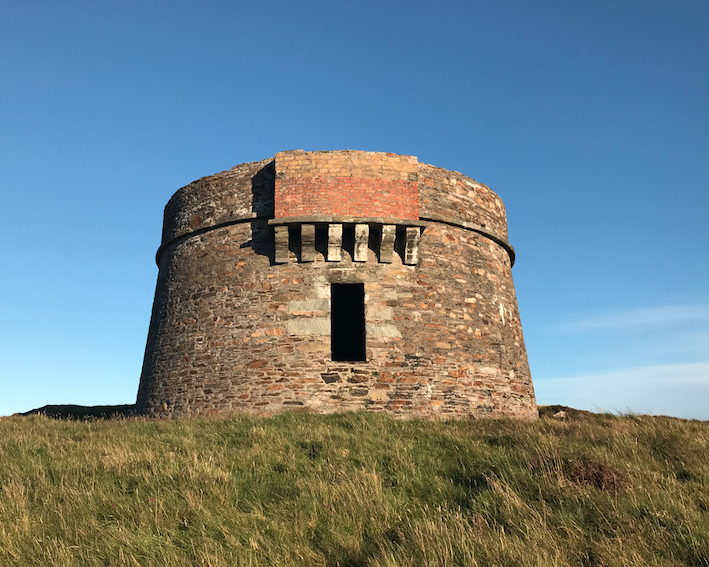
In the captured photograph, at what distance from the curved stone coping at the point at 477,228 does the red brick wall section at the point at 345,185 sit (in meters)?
0.70

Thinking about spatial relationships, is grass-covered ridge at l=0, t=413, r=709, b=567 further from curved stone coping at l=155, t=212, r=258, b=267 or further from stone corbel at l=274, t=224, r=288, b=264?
curved stone coping at l=155, t=212, r=258, b=267

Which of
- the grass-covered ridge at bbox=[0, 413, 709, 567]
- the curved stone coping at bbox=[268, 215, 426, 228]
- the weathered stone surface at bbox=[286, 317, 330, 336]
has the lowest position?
the grass-covered ridge at bbox=[0, 413, 709, 567]

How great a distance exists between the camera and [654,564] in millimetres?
3656

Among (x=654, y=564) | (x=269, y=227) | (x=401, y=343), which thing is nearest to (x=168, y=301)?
(x=269, y=227)

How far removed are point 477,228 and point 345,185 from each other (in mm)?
3549

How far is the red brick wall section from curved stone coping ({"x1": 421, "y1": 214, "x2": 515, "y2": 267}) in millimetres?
702

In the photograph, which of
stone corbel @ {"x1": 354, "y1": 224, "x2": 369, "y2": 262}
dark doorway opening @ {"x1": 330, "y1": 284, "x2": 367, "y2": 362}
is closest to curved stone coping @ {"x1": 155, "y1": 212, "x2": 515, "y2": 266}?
stone corbel @ {"x1": 354, "y1": 224, "x2": 369, "y2": 262}

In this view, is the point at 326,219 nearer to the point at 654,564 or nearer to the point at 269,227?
the point at 269,227

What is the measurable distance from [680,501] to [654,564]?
1401 millimetres

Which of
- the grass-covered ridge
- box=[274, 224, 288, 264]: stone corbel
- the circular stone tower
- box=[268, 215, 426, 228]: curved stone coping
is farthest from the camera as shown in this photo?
box=[274, 224, 288, 264]: stone corbel

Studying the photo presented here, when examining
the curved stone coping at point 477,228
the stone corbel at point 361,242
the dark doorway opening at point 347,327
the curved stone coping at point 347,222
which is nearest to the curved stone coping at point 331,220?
the curved stone coping at point 347,222

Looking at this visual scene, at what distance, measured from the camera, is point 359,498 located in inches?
204

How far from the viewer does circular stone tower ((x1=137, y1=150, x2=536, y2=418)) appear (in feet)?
34.9

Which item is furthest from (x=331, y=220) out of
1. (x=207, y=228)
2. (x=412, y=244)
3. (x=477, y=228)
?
(x=477, y=228)
